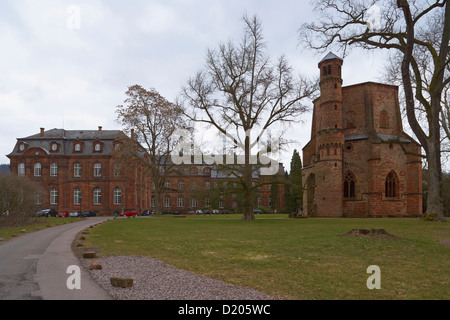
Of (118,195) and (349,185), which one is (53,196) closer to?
(118,195)

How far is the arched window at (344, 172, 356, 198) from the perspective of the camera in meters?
41.7

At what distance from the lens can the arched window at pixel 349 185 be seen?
41719 mm

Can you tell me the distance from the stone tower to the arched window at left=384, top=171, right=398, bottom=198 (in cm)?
520

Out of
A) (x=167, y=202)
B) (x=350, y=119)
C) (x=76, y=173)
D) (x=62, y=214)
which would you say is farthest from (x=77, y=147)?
(x=350, y=119)

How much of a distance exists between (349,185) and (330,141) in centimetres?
585

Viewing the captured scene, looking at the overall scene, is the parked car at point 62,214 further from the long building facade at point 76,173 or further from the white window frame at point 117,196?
the white window frame at point 117,196

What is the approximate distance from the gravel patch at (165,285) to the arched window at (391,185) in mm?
37404

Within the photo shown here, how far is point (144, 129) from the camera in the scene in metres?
40.8

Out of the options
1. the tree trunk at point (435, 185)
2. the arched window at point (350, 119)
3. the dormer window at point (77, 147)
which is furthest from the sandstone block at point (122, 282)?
the dormer window at point (77, 147)

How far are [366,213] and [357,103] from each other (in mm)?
13728

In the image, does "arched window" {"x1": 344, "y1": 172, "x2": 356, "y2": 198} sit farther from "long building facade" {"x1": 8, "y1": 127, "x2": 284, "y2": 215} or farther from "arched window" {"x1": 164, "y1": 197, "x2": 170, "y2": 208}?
"arched window" {"x1": 164, "y1": 197, "x2": 170, "y2": 208}

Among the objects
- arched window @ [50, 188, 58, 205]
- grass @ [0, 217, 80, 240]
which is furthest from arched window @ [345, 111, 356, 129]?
arched window @ [50, 188, 58, 205]

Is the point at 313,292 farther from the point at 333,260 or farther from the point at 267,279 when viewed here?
the point at 333,260
